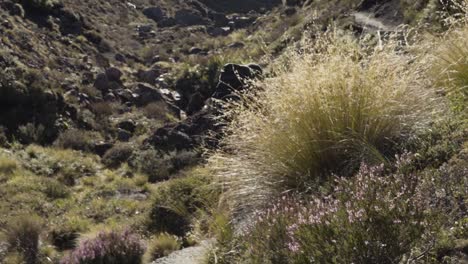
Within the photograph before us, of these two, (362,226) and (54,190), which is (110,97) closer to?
(54,190)

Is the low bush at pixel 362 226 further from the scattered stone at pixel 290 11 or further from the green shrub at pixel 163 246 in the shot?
the scattered stone at pixel 290 11

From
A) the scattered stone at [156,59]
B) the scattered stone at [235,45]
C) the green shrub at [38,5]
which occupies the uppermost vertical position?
the scattered stone at [235,45]

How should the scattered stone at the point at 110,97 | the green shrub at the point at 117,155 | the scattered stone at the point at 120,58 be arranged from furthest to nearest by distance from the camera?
the scattered stone at the point at 120,58, the scattered stone at the point at 110,97, the green shrub at the point at 117,155

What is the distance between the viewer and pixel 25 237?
9.58 meters

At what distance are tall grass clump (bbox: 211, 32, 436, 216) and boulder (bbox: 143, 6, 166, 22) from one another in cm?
4992

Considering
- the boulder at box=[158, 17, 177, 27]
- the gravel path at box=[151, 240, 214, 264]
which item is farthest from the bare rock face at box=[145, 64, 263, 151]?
the boulder at box=[158, 17, 177, 27]

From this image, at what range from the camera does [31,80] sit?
22609 mm

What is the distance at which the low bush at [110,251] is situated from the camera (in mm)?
7617

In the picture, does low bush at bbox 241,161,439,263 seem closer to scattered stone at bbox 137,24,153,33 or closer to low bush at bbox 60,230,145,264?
low bush at bbox 60,230,145,264

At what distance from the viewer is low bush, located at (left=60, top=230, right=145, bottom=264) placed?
25.0 ft

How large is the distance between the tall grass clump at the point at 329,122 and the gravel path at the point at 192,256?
61cm

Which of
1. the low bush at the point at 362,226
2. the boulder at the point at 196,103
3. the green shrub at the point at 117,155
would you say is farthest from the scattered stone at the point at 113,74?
the low bush at the point at 362,226

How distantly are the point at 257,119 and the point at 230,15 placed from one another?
53.3 m

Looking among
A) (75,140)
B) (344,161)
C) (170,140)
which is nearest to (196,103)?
(75,140)
